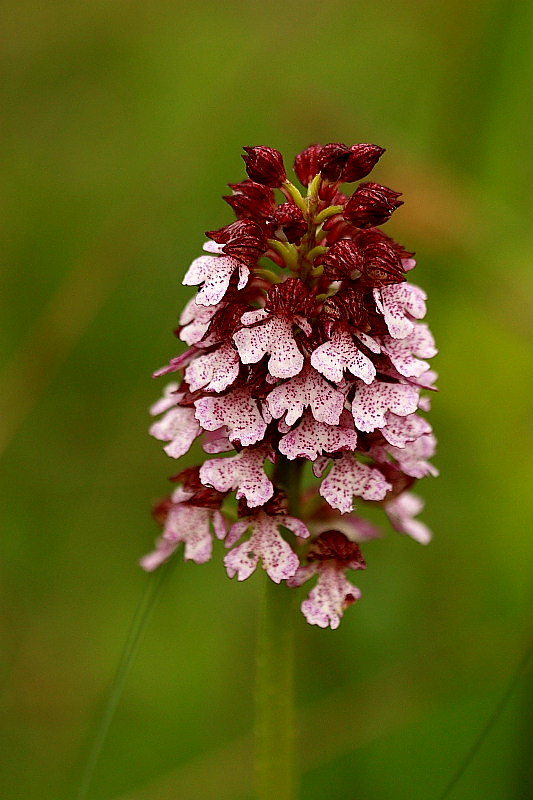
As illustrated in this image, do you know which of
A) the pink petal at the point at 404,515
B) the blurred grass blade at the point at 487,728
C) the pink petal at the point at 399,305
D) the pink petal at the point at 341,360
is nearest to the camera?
the pink petal at the point at 341,360

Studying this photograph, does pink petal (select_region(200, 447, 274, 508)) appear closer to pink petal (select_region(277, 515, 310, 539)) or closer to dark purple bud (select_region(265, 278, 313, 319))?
pink petal (select_region(277, 515, 310, 539))

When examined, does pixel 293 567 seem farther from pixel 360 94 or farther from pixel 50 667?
pixel 360 94

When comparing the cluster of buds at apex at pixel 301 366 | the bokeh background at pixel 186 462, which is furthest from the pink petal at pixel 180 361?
the bokeh background at pixel 186 462

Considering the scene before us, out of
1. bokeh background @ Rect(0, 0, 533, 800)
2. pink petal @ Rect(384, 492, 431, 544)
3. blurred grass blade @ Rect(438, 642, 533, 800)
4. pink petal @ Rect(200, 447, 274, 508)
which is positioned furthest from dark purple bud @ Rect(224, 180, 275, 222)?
bokeh background @ Rect(0, 0, 533, 800)

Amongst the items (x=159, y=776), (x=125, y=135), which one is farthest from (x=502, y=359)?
(x=125, y=135)

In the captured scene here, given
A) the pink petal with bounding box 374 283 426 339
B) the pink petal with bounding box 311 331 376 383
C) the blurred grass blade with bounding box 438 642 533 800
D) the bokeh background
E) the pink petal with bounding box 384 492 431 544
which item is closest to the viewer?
the pink petal with bounding box 311 331 376 383

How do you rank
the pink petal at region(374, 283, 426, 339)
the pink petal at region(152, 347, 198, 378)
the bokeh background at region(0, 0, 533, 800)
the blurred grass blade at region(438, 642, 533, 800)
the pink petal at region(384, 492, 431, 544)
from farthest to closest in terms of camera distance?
the bokeh background at region(0, 0, 533, 800) < the pink petal at region(384, 492, 431, 544) < the blurred grass blade at region(438, 642, 533, 800) < the pink petal at region(152, 347, 198, 378) < the pink petal at region(374, 283, 426, 339)

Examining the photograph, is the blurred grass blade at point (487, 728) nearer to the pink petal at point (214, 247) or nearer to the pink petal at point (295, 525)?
the pink petal at point (295, 525)
